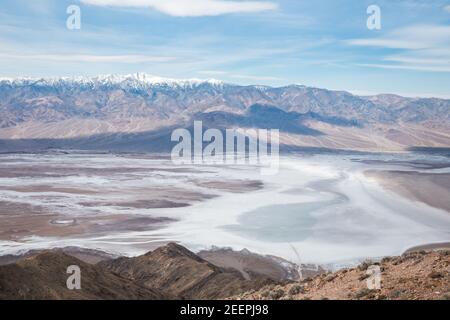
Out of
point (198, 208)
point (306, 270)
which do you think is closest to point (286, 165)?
point (198, 208)

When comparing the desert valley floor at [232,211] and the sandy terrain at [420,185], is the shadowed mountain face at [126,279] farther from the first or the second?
the sandy terrain at [420,185]

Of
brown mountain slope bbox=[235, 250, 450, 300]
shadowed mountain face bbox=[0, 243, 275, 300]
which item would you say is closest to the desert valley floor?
shadowed mountain face bbox=[0, 243, 275, 300]

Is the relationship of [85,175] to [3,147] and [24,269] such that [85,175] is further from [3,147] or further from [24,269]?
[3,147]

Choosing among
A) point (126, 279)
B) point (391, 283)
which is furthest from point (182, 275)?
point (391, 283)

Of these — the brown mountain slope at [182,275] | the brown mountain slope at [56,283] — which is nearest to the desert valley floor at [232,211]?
the brown mountain slope at [182,275]

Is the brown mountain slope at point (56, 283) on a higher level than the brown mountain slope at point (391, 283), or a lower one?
lower

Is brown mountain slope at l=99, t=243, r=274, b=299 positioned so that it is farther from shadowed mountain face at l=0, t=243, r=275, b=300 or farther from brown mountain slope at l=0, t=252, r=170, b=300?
brown mountain slope at l=0, t=252, r=170, b=300
